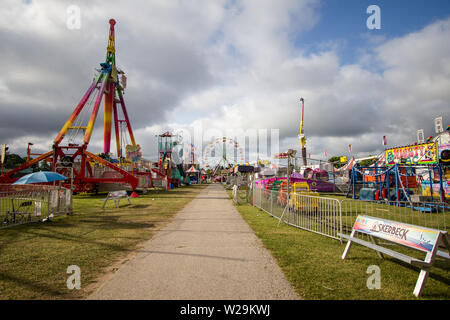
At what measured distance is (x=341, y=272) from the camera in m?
3.99

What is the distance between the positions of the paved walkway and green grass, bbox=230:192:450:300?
33 cm

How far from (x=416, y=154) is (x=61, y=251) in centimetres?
2107

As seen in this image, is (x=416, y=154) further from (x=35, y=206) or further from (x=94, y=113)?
(x=94, y=113)

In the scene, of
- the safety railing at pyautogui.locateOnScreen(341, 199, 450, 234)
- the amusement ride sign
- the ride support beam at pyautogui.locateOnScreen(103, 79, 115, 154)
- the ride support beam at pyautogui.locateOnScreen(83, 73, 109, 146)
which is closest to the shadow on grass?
the safety railing at pyautogui.locateOnScreen(341, 199, 450, 234)

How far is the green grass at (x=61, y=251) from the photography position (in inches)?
137

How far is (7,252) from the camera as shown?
521 centimetres

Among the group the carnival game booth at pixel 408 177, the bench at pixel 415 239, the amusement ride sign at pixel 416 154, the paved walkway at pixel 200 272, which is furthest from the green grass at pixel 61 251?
the amusement ride sign at pixel 416 154

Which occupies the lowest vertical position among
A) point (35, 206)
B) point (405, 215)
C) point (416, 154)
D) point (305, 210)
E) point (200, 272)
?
point (200, 272)

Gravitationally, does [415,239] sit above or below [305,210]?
above

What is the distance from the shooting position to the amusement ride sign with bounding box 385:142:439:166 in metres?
15.5

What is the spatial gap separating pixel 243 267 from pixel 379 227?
2566 mm

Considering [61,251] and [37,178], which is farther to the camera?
[37,178]

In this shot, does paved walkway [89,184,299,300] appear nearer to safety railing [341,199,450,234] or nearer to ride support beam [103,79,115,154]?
safety railing [341,199,450,234]

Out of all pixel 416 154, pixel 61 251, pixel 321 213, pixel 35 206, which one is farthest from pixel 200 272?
pixel 416 154
